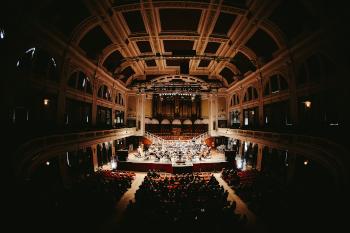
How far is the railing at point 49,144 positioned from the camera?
7.36 metres

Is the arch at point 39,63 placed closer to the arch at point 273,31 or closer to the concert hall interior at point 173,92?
the concert hall interior at point 173,92

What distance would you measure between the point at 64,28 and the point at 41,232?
1124 centimetres

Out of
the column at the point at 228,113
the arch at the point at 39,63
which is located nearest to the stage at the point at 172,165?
the arch at the point at 39,63

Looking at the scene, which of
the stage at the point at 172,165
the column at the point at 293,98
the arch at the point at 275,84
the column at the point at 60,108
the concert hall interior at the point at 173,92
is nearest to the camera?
the concert hall interior at the point at 173,92

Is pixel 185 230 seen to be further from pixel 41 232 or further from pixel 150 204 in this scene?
pixel 41 232

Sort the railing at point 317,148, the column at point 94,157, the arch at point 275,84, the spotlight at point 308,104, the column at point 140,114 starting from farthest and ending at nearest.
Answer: the column at point 140,114 < the column at point 94,157 < the arch at point 275,84 < the spotlight at point 308,104 < the railing at point 317,148

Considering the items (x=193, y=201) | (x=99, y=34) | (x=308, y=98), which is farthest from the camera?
(x=99, y=34)

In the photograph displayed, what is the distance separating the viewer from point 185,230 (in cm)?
674

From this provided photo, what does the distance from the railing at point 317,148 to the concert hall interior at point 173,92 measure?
7 cm

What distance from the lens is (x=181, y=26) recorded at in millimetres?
14633

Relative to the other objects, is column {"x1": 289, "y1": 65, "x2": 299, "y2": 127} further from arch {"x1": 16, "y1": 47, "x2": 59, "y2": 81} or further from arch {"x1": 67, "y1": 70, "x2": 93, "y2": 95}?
arch {"x1": 67, "y1": 70, "x2": 93, "y2": 95}

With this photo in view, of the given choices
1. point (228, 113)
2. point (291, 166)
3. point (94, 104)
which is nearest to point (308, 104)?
point (291, 166)

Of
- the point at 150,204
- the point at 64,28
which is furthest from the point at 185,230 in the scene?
the point at 64,28

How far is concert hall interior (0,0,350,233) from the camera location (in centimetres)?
713
